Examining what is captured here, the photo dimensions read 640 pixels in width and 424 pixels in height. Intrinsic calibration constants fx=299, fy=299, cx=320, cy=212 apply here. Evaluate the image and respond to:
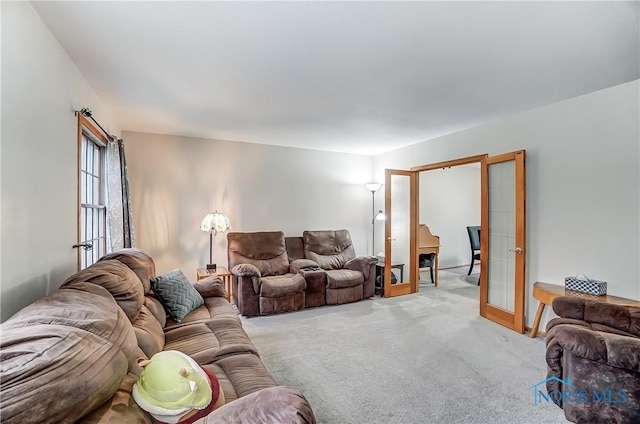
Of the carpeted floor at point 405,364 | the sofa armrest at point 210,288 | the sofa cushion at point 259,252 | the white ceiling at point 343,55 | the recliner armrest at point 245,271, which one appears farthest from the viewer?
the sofa cushion at point 259,252

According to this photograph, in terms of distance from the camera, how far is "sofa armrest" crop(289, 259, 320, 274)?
4.49 m

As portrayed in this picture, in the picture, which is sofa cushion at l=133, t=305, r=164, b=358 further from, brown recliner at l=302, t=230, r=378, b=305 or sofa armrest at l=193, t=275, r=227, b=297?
brown recliner at l=302, t=230, r=378, b=305

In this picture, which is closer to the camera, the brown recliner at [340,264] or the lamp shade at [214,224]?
the lamp shade at [214,224]

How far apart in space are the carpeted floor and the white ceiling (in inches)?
97.0

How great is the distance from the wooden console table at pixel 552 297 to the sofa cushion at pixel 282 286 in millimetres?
2681

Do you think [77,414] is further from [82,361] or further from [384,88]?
[384,88]

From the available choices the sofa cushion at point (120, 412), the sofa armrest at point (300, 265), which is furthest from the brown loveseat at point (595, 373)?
the sofa armrest at point (300, 265)

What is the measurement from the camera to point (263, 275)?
4387 millimetres

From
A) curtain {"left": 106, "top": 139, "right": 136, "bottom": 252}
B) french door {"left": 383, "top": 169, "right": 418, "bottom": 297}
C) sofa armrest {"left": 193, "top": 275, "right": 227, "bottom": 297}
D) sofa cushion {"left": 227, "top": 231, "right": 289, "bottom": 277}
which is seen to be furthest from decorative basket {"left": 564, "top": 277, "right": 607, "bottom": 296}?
curtain {"left": 106, "top": 139, "right": 136, "bottom": 252}

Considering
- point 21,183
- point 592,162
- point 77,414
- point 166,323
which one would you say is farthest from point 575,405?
point 21,183

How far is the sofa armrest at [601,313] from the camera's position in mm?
2156

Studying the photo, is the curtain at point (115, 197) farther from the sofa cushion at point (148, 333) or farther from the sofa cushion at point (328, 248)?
the sofa cushion at point (328, 248)

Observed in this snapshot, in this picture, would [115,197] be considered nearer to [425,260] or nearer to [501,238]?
[501,238]

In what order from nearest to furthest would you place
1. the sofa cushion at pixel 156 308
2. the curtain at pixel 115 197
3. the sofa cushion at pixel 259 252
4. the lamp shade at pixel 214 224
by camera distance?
the sofa cushion at pixel 156 308 < the curtain at pixel 115 197 < the lamp shade at pixel 214 224 < the sofa cushion at pixel 259 252
